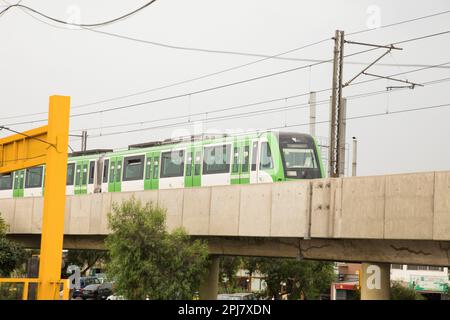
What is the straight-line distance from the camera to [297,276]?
43.8m

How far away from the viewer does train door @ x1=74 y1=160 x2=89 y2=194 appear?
39.4 metres

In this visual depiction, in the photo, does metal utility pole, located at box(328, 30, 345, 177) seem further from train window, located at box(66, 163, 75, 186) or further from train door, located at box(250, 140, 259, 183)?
train window, located at box(66, 163, 75, 186)

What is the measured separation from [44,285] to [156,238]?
19.3 feet

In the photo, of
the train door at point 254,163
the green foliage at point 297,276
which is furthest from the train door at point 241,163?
the green foliage at point 297,276

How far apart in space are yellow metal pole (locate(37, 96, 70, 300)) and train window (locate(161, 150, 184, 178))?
1259cm

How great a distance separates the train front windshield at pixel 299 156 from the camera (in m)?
29.4

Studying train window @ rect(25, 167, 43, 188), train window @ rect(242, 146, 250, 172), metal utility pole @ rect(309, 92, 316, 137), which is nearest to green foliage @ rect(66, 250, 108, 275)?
train window @ rect(25, 167, 43, 188)

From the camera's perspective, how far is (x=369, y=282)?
2298 centimetres

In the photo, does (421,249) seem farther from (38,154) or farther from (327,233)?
(38,154)

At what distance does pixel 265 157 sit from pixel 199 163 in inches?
147

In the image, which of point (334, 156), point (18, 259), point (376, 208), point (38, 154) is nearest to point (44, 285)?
point (38, 154)

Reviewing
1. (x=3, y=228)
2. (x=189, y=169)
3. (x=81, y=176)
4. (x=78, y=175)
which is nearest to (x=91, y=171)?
(x=81, y=176)

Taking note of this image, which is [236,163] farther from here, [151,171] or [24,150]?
[24,150]

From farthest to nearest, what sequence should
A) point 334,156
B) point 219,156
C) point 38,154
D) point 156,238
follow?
point 219,156 → point 334,156 → point 156,238 → point 38,154
